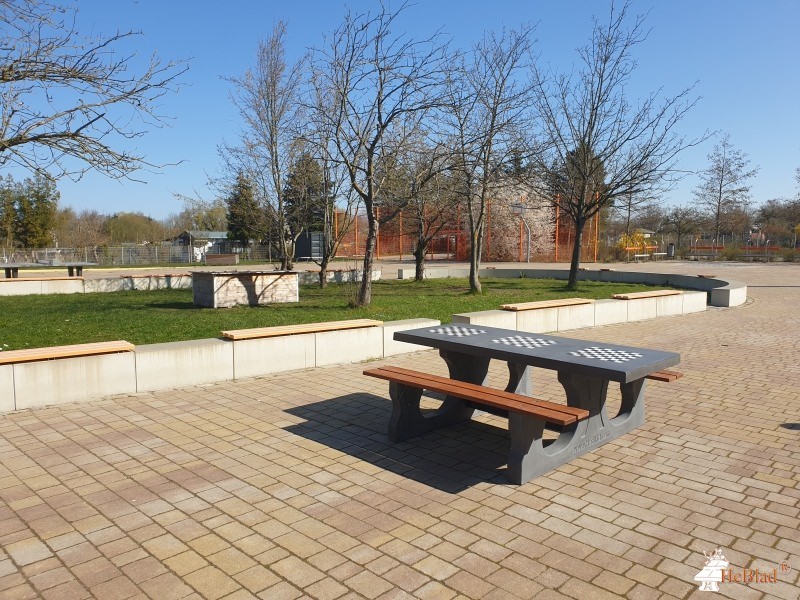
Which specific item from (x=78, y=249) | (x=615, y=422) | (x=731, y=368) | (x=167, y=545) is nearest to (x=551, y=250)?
(x=78, y=249)

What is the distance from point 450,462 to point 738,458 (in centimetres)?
227

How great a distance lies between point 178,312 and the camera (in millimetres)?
12516

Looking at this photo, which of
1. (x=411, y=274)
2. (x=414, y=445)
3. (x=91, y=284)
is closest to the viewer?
(x=414, y=445)

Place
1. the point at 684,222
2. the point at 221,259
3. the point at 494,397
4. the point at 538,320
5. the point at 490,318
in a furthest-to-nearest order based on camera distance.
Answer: the point at 684,222 < the point at 221,259 < the point at 538,320 < the point at 490,318 < the point at 494,397

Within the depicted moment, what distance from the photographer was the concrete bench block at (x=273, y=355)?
745 cm

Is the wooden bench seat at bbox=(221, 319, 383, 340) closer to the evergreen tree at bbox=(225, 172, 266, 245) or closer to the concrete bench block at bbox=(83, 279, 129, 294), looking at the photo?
the evergreen tree at bbox=(225, 172, 266, 245)

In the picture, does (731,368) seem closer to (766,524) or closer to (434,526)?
(766,524)

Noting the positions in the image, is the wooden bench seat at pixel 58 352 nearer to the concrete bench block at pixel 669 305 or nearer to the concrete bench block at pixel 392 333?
the concrete bench block at pixel 392 333

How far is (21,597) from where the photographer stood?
9.59ft

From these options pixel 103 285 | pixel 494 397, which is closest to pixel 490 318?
pixel 494 397

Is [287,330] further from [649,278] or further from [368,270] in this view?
[649,278]

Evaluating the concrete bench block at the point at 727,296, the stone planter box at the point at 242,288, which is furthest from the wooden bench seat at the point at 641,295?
the stone planter box at the point at 242,288

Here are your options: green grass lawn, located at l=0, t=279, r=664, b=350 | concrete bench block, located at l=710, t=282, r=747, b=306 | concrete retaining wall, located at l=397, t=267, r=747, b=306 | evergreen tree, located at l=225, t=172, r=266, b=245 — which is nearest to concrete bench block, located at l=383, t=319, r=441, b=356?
green grass lawn, located at l=0, t=279, r=664, b=350

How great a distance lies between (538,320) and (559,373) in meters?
6.12
